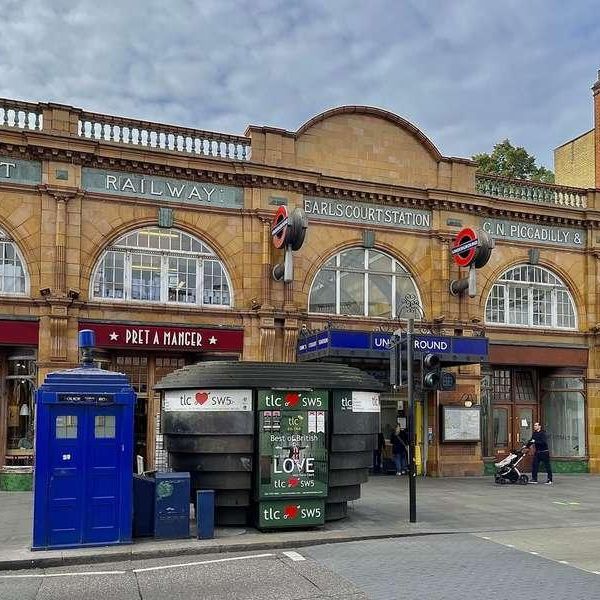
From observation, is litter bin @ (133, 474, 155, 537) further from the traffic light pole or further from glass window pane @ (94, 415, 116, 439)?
the traffic light pole

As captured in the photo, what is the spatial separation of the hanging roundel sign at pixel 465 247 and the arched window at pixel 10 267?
12.0m

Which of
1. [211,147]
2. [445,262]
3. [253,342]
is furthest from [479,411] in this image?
[211,147]

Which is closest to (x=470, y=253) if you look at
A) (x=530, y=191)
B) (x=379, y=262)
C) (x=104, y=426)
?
(x=379, y=262)

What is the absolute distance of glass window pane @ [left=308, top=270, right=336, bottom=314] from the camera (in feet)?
71.6

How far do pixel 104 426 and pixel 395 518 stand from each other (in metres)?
5.72

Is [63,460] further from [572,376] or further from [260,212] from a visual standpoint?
[572,376]

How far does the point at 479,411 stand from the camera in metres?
23.1

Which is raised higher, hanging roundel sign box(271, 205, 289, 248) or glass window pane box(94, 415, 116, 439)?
hanging roundel sign box(271, 205, 289, 248)

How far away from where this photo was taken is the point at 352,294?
879 inches

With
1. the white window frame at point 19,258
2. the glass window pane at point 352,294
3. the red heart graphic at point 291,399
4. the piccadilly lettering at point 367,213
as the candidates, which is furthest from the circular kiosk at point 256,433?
the piccadilly lettering at point 367,213

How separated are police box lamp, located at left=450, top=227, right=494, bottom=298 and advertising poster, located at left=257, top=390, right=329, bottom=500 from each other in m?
10.7

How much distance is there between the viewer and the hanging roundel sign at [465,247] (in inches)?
866

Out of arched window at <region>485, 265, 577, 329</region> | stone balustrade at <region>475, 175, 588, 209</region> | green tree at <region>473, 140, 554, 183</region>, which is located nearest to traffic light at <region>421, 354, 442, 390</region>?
arched window at <region>485, 265, 577, 329</region>

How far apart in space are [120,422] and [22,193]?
9.69m
